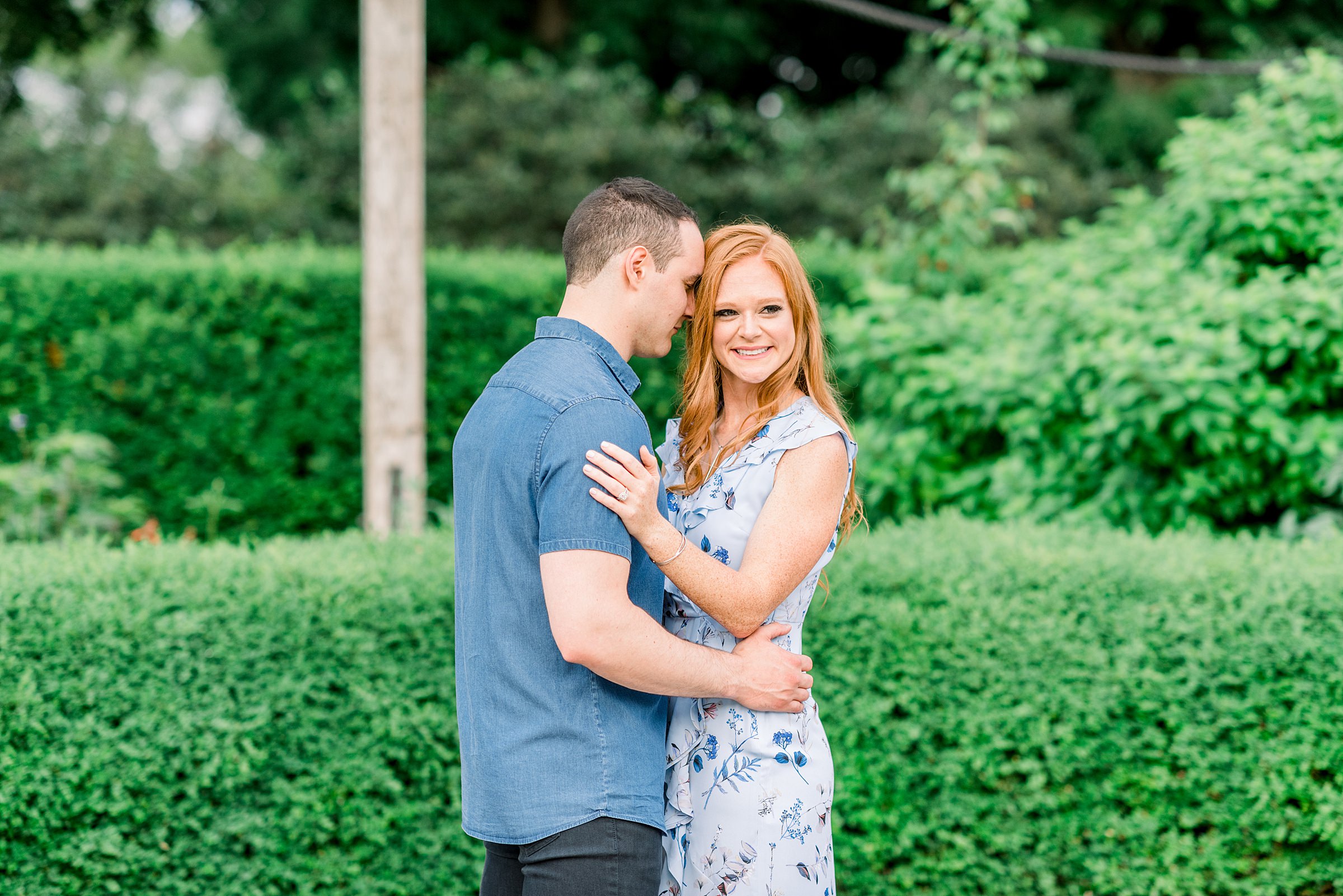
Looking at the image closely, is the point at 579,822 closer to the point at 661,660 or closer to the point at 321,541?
the point at 661,660

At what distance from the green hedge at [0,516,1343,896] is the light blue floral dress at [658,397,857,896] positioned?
38.8 inches

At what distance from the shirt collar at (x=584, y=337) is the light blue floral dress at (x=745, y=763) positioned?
35 centimetres

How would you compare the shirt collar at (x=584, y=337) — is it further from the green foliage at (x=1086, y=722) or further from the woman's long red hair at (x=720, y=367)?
the green foliage at (x=1086, y=722)

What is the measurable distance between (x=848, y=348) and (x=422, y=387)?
Answer: 2209mm

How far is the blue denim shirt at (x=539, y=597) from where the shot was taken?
1680 millimetres

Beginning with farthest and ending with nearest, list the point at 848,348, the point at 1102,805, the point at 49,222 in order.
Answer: the point at 49,222
the point at 848,348
the point at 1102,805

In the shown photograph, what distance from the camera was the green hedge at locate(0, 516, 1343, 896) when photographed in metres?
2.67

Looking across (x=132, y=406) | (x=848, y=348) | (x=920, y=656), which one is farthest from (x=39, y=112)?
(x=920, y=656)

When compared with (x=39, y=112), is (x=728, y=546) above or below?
below

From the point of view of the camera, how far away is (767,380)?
6.98 ft

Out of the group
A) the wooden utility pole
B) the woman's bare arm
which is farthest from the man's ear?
the wooden utility pole

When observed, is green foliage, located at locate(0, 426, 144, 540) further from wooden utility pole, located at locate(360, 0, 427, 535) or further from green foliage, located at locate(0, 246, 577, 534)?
wooden utility pole, located at locate(360, 0, 427, 535)

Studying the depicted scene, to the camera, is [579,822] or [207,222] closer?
[579,822]

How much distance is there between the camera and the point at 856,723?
2.99 meters
